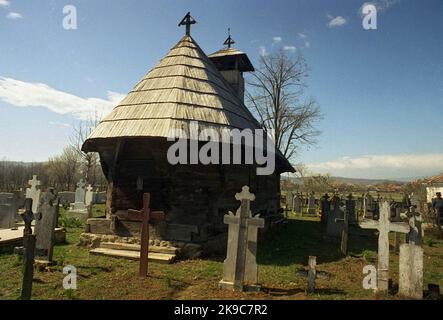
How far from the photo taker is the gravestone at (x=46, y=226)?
272 inches

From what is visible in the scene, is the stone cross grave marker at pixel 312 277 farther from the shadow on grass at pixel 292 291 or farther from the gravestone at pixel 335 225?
the gravestone at pixel 335 225

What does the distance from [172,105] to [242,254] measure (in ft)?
15.5

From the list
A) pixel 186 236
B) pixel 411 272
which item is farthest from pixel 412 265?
pixel 186 236

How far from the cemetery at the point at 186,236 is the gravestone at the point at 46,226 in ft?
0.08

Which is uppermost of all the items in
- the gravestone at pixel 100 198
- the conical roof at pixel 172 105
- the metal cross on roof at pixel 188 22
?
the metal cross on roof at pixel 188 22

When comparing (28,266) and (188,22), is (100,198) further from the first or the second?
(28,266)

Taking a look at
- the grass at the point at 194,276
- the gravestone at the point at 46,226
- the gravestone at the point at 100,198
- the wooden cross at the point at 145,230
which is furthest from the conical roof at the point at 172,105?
the gravestone at the point at 100,198

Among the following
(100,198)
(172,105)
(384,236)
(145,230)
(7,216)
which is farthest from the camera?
(100,198)

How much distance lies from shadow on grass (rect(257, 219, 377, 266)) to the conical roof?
3.87 meters

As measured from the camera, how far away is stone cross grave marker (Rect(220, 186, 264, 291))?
5.52 m

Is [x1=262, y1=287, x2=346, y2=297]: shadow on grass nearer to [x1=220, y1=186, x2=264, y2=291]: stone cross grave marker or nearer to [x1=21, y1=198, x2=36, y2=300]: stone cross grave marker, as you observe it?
[x1=220, y1=186, x2=264, y2=291]: stone cross grave marker

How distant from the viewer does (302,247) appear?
9.93 meters
